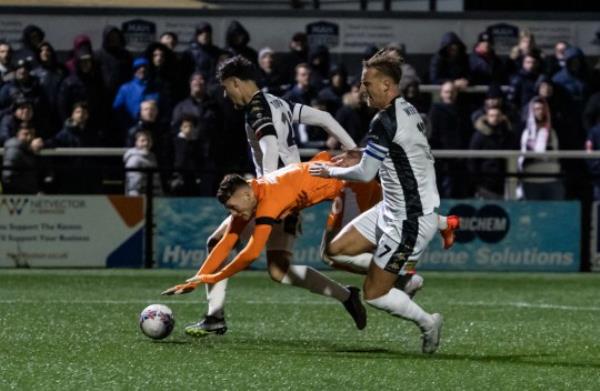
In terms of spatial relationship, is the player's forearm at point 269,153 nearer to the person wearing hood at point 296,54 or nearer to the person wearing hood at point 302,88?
the person wearing hood at point 302,88

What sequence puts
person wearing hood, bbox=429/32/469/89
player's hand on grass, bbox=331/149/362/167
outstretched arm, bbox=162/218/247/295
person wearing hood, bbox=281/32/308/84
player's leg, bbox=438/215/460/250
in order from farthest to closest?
person wearing hood, bbox=429/32/469/89
person wearing hood, bbox=281/32/308/84
player's leg, bbox=438/215/460/250
outstretched arm, bbox=162/218/247/295
player's hand on grass, bbox=331/149/362/167

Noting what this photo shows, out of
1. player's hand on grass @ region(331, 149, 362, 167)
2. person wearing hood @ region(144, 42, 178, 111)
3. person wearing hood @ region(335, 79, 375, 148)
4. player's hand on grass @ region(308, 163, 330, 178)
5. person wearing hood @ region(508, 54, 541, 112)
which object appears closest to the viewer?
player's hand on grass @ region(308, 163, 330, 178)

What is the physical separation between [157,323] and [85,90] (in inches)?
310

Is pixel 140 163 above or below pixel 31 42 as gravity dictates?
below

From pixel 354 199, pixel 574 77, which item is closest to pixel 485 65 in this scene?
pixel 574 77

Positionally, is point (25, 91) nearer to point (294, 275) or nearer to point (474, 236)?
point (474, 236)

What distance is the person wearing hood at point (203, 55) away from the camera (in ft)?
59.1

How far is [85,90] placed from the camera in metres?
17.3

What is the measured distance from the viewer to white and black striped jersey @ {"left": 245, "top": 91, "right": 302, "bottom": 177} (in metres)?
9.97

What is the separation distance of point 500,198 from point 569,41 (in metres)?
3.41

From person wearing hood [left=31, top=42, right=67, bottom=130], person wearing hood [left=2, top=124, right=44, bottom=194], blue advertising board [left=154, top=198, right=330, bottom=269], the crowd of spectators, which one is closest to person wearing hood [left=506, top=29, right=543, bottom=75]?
the crowd of spectators

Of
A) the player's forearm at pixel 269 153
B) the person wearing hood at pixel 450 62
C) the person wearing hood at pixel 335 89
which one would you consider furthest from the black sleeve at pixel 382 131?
the person wearing hood at pixel 450 62

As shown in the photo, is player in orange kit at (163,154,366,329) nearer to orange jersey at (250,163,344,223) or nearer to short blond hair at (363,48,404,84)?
orange jersey at (250,163,344,223)

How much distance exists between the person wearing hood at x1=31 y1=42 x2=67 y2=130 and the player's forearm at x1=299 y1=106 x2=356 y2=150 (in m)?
7.47
